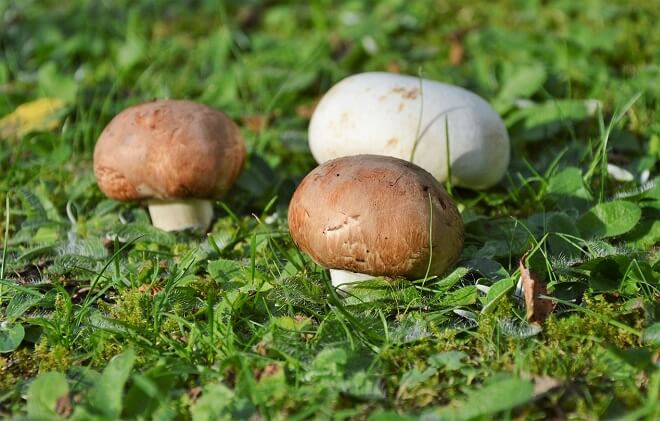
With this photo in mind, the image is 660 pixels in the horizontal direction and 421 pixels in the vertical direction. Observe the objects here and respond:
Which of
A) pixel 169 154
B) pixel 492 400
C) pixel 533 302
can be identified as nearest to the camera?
pixel 492 400

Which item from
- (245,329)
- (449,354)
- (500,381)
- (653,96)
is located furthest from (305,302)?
(653,96)

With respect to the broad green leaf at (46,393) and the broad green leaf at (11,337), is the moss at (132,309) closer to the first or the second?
the broad green leaf at (11,337)

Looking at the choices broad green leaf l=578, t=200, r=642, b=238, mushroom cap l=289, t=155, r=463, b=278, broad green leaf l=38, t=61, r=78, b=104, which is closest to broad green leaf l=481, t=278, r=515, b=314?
mushroom cap l=289, t=155, r=463, b=278

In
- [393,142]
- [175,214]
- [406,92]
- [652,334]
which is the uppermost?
[406,92]

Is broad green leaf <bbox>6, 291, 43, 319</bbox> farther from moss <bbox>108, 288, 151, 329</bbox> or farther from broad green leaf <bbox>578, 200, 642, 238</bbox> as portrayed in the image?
broad green leaf <bbox>578, 200, 642, 238</bbox>

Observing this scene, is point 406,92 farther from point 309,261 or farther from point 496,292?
point 496,292

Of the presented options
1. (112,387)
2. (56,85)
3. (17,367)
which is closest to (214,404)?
(112,387)
